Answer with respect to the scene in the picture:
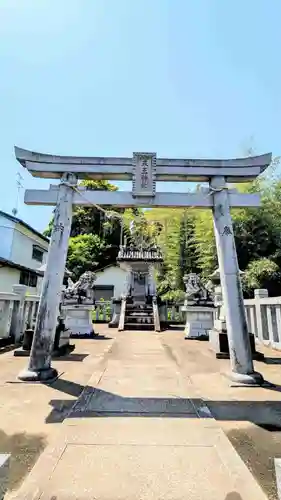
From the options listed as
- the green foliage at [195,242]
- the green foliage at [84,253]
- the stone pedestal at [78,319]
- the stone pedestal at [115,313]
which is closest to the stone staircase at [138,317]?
the stone pedestal at [115,313]

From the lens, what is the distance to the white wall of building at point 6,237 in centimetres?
1769

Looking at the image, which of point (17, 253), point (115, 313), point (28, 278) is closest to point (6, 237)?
point (17, 253)

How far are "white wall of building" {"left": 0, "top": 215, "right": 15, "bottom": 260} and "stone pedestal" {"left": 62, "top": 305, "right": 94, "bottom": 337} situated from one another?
930 centimetres

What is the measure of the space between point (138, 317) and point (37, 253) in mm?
11142

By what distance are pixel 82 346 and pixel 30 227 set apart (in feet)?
44.7

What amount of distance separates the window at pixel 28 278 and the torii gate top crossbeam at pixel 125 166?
45.5 feet

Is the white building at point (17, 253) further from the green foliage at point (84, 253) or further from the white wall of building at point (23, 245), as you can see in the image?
the green foliage at point (84, 253)

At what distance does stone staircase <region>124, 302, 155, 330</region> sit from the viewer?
14.1m

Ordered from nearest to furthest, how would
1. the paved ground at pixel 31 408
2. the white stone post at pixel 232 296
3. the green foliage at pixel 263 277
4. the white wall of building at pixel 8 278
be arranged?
1. the paved ground at pixel 31 408
2. the white stone post at pixel 232 296
3. the green foliage at pixel 263 277
4. the white wall of building at pixel 8 278

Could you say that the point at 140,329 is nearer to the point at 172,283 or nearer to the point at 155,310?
the point at 155,310

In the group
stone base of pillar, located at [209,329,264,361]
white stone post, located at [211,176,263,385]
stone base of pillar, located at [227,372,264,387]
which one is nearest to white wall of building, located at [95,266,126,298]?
stone base of pillar, located at [209,329,264,361]

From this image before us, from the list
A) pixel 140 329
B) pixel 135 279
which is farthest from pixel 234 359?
pixel 135 279

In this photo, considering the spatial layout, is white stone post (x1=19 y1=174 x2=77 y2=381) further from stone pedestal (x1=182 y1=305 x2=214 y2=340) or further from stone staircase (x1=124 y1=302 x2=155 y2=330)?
stone staircase (x1=124 y1=302 x2=155 y2=330)

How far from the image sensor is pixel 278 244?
1322 cm
